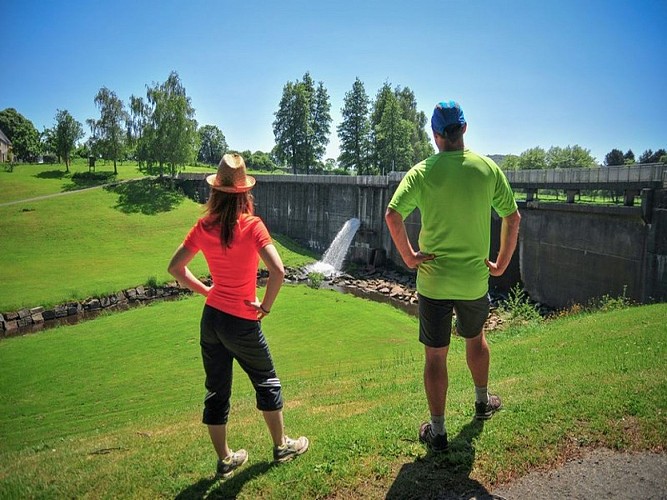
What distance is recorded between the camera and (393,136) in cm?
5456

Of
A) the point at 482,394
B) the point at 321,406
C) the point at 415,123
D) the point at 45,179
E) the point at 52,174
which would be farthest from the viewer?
the point at 415,123

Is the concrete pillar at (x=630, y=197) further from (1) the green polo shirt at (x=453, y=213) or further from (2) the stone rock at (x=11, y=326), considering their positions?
(2) the stone rock at (x=11, y=326)

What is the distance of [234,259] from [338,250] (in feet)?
120

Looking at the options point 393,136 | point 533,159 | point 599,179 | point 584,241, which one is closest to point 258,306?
point 584,241

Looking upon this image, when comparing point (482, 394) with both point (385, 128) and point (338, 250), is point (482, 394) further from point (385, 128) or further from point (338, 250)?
point (385, 128)

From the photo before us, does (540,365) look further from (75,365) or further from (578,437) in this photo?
(75,365)

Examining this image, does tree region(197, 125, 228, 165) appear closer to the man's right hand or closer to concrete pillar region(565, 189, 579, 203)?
concrete pillar region(565, 189, 579, 203)

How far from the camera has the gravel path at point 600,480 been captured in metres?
3.34

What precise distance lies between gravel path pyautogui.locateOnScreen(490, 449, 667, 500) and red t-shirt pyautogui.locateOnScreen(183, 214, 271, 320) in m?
2.45

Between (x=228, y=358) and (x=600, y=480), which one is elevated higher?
(x=228, y=358)

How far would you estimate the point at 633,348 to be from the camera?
732cm

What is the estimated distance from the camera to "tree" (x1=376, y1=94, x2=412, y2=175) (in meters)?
54.1

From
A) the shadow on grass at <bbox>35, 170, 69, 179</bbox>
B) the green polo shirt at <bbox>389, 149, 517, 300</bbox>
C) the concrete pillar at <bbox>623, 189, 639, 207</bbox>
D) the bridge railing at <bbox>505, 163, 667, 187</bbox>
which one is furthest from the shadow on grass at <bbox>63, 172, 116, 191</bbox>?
the green polo shirt at <bbox>389, 149, 517, 300</bbox>

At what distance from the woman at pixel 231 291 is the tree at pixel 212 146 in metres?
101
